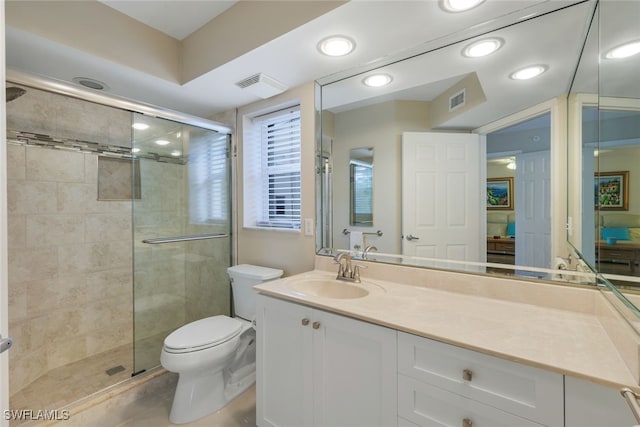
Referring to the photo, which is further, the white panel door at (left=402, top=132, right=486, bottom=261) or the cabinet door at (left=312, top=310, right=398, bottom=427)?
the white panel door at (left=402, top=132, right=486, bottom=261)

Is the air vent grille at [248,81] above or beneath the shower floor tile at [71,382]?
above

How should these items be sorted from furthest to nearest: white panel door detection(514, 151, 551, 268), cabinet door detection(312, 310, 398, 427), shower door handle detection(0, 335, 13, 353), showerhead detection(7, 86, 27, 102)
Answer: showerhead detection(7, 86, 27, 102) → white panel door detection(514, 151, 551, 268) → cabinet door detection(312, 310, 398, 427) → shower door handle detection(0, 335, 13, 353)

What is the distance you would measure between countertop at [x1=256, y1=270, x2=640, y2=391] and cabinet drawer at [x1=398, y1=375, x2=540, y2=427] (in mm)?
183

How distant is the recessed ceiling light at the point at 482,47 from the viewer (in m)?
1.29

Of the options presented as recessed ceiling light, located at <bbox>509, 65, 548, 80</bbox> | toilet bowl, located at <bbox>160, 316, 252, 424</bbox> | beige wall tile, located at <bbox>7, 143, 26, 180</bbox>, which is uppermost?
recessed ceiling light, located at <bbox>509, 65, 548, 80</bbox>

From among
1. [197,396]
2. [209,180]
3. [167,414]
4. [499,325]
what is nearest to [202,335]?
[197,396]

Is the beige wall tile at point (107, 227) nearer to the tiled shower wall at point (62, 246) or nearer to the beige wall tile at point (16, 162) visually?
the tiled shower wall at point (62, 246)

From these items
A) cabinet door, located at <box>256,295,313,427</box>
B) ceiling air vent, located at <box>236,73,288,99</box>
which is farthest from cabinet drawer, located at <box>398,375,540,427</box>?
ceiling air vent, located at <box>236,73,288,99</box>

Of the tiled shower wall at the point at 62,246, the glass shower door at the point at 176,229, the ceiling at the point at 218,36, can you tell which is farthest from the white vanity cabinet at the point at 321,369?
the tiled shower wall at the point at 62,246

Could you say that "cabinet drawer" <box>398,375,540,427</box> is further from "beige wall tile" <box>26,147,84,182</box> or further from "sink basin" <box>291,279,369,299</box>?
"beige wall tile" <box>26,147,84,182</box>

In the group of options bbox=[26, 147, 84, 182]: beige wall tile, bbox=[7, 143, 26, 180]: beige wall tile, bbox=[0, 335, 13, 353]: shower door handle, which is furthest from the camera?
bbox=[26, 147, 84, 182]: beige wall tile

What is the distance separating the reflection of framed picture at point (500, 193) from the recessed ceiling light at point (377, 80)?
0.83m

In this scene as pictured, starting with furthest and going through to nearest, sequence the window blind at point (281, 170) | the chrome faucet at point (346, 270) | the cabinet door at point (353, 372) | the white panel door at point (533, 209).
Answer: the window blind at point (281, 170)
the chrome faucet at point (346, 270)
the white panel door at point (533, 209)
the cabinet door at point (353, 372)

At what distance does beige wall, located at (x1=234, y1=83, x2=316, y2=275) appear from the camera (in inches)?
75.6
